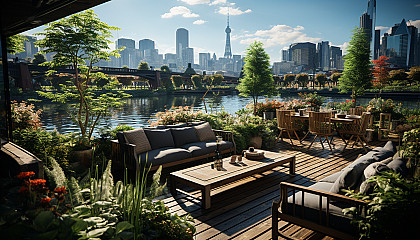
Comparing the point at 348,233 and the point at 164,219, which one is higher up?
the point at 164,219

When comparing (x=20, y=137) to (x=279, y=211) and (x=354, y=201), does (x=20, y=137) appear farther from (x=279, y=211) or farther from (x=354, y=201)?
(x=354, y=201)

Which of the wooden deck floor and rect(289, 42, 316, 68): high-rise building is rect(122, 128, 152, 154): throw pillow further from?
rect(289, 42, 316, 68): high-rise building

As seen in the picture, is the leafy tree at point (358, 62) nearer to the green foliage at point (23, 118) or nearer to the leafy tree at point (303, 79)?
the green foliage at point (23, 118)

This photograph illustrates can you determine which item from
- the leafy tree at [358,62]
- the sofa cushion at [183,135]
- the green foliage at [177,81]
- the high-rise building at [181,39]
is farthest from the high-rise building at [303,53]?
the high-rise building at [181,39]

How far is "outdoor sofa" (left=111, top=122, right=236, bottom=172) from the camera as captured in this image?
462 centimetres

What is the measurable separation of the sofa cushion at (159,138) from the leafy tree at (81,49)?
1.32m

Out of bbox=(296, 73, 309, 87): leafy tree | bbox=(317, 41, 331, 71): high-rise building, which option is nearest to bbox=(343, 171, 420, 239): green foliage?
bbox=(296, 73, 309, 87): leafy tree

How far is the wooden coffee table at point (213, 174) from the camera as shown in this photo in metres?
3.59

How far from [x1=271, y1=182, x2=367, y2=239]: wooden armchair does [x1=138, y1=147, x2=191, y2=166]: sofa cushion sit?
7.84 feet

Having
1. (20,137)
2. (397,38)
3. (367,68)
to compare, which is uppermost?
(397,38)

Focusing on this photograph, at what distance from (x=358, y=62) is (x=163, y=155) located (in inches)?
398

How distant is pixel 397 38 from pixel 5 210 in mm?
23947

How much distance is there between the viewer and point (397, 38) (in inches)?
755

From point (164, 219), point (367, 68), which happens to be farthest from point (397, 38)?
point (164, 219)
